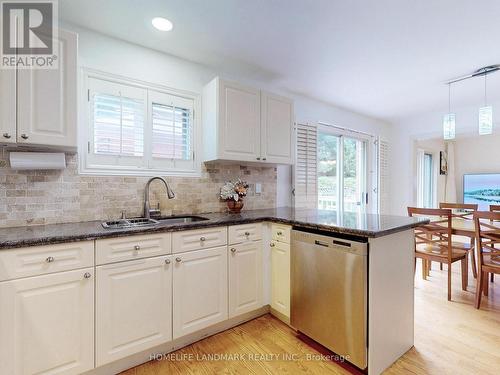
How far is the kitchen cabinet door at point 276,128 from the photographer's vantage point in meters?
2.68

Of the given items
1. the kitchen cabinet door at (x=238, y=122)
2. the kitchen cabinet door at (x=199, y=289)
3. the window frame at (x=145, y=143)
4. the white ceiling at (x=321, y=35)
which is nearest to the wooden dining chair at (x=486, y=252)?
the white ceiling at (x=321, y=35)

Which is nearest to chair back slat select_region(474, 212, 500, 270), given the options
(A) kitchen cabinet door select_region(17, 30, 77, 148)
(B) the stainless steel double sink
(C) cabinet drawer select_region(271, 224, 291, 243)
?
(C) cabinet drawer select_region(271, 224, 291, 243)

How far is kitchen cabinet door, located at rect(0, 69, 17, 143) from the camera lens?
146 centimetres

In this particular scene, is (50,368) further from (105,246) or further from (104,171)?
(104,171)

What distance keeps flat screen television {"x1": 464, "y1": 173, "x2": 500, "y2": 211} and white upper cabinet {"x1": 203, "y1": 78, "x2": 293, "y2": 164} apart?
5.01 m

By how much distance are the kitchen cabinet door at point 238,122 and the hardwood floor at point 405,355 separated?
155cm

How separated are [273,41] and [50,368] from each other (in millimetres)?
2706

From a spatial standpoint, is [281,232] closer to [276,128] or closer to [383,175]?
[276,128]

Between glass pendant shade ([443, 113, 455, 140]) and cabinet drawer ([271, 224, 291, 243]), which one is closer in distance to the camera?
cabinet drawer ([271, 224, 291, 243])

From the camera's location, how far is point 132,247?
1.63m

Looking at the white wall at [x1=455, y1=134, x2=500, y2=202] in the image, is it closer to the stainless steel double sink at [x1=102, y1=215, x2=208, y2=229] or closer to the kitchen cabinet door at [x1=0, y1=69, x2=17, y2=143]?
the stainless steel double sink at [x1=102, y1=215, x2=208, y2=229]

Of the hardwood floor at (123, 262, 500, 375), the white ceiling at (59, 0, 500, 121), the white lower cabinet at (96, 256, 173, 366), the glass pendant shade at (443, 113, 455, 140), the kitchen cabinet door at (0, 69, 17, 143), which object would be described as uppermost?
the white ceiling at (59, 0, 500, 121)

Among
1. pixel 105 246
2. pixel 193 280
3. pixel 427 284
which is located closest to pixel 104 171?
pixel 105 246

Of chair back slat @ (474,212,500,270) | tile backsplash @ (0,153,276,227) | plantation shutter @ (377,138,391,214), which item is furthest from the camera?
plantation shutter @ (377,138,391,214)
